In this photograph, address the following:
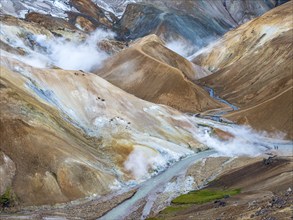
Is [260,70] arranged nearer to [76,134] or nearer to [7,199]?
[76,134]

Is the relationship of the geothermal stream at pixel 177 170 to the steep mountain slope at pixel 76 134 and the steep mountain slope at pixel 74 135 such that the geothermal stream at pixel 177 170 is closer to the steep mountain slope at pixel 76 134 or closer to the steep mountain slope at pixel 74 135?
the steep mountain slope at pixel 74 135

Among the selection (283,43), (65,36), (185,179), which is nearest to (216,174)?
(185,179)

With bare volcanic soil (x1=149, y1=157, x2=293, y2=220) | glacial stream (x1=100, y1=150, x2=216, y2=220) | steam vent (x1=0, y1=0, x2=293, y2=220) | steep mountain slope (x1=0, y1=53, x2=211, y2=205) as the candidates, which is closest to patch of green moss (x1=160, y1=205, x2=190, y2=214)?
Answer: bare volcanic soil (x1=149, y1=157, x2=293, y2=220)

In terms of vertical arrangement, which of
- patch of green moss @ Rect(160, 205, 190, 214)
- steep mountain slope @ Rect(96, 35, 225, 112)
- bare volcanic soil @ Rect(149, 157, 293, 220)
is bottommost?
steep mountain slope @ Rect(96, 35, 225, 112)

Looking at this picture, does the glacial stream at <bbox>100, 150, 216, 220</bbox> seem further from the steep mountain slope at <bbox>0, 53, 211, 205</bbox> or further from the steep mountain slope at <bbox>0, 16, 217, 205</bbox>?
the steep mountain slope at <bbox>0, 53, 211, 205</bbox>

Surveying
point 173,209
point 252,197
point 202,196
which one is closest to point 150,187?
point 202,196

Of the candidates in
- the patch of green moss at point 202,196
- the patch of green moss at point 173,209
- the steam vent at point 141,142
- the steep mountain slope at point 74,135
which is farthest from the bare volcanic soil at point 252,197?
the steep mountain slope at point 74,135

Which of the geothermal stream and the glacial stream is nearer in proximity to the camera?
the glacial stream
